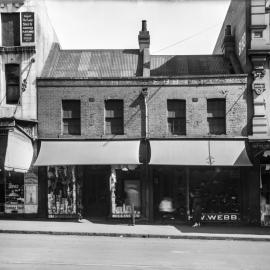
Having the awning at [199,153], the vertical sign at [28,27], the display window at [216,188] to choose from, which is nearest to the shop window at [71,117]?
the vertical sign at [28,27]

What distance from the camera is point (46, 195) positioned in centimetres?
2269

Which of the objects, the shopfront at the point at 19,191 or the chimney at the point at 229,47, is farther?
the chimney at the point at 229,47

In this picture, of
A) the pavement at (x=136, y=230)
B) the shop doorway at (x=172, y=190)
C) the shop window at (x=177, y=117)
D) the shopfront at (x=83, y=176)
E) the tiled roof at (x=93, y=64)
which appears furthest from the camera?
the tiled roof at (x=93, y=64)

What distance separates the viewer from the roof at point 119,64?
81.0 ft

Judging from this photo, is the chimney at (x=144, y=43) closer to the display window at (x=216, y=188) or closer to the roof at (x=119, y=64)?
the roof at (x=119, y=64)

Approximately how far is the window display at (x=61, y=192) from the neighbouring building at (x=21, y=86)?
0.71 metres

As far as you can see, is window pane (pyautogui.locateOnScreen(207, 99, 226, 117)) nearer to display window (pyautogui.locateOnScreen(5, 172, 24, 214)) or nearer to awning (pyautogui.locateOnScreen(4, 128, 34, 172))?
awning (pyautogui.locateOnScreen(4, 128, 34, 172))

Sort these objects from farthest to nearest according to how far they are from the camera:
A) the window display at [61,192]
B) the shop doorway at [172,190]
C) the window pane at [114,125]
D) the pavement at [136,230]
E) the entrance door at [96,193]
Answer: the entrance door at [96,193]
the window pane at [114,125]
the shop doorway at [172,190]
the window display at [61,192]
the pavement at [136,230]

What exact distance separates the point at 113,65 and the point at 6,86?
582 centimetres

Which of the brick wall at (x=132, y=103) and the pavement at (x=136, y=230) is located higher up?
the brick wall at (x=132, y=103)

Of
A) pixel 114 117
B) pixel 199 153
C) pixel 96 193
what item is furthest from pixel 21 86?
pixel 199 153

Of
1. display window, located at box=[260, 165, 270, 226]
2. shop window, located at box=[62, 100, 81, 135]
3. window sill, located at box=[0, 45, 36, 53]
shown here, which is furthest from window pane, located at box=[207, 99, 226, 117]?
window sill, located at box=[0, 45, 36, 53]

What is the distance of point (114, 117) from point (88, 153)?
224 centimetres

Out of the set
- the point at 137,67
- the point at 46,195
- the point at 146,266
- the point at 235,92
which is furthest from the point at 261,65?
the point at 146,266
